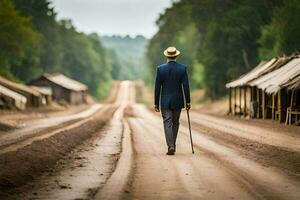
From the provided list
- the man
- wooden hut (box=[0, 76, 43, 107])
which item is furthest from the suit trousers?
wooden hut (box=[0, 76, 43, 107])

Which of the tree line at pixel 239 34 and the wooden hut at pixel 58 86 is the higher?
the tree line at pixel 239 34

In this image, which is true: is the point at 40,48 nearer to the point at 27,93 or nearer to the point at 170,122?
the point at 27,93

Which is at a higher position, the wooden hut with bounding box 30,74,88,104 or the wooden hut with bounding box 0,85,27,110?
the wooden hut with bounding box 30,74,88,104

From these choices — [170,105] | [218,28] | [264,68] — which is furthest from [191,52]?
[170,105]

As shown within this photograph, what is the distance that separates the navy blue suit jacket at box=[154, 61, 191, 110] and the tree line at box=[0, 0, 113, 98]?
63.5 m

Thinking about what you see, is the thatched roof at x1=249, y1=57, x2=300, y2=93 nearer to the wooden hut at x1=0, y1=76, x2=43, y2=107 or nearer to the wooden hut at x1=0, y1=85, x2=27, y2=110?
the wooden hut at x1=0, y1=85, x2=27, y2=110

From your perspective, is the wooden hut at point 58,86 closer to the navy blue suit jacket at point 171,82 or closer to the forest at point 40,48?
the forest at point 40,48

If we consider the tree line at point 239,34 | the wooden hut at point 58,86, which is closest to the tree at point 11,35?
the wooden hut at point 58,86

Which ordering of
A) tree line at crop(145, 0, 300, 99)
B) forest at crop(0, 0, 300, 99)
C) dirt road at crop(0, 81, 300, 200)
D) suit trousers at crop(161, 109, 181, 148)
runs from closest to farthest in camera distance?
dirt road at crop(0, 81, 300, 200)
suit trousers at crop(161, 109, 181, 148)
tree line at crop(145, 0, 300, 99)
forest at crop(0, 0, 300, 99)

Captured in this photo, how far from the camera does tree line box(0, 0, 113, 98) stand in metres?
77.8

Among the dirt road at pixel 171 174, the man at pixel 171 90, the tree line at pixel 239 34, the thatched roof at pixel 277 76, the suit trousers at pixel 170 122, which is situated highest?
the tree line at pixel 239 34

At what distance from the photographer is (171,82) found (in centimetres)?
1570

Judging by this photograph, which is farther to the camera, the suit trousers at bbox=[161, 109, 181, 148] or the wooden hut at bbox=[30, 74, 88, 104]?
the wooden hut at bbox=[30, 74, 88, 104]

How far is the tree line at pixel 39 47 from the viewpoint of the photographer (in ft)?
255
